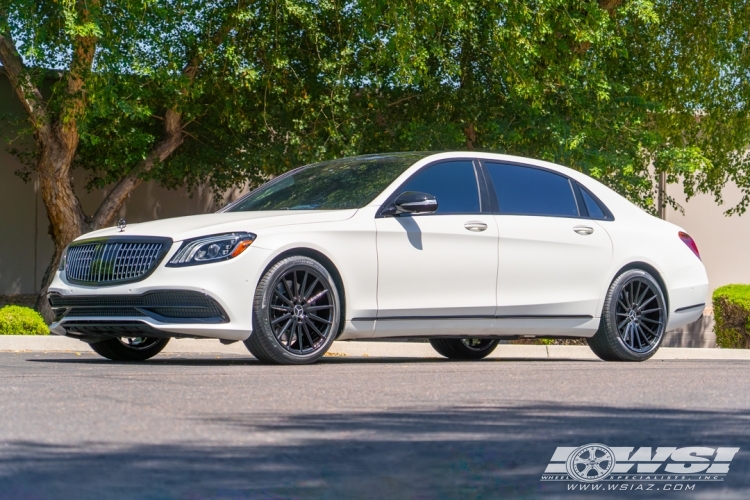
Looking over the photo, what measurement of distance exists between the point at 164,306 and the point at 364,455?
4051 mm

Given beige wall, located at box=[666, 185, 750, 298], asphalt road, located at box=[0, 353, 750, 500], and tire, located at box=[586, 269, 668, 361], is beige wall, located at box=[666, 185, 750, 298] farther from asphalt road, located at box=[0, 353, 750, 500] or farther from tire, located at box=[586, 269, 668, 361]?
asphalt road, located at box=[0, 353, 750, 500]

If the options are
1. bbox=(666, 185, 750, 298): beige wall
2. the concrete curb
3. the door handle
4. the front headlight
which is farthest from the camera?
bbox=(666, 185, 750, 298): beige wall

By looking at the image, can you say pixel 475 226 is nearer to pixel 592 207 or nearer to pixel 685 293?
pixel 592 207

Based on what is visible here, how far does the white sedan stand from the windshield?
20 millimetres

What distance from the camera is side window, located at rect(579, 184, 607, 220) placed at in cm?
1027

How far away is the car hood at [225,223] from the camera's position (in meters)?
8.21

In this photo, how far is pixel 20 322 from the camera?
42.7 feet

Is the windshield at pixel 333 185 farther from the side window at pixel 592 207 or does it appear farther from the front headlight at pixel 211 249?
the side window at pixel 592 207

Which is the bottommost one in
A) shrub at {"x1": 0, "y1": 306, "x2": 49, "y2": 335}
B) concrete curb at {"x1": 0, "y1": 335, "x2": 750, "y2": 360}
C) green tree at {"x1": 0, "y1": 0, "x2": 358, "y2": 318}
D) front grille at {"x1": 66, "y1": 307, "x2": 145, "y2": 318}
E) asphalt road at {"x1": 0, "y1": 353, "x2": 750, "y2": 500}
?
concrete curb at {"x1": 0, "y1": 335, "x2": 750, "y2": 360}

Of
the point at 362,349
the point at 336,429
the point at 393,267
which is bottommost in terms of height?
the point at 362,349

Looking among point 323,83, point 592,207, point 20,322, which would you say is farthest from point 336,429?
point 323,83

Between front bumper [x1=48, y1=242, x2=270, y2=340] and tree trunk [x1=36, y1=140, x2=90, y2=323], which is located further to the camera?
tree trunk [x1=36, y1=140, x2=90, y2=323]

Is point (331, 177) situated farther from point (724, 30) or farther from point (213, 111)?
point (724, 30)

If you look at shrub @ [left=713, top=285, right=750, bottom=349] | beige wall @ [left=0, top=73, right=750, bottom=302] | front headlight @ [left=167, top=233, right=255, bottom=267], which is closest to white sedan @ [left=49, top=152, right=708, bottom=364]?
front headlight @ [left=167, top=233, right=255, bottom=267]
